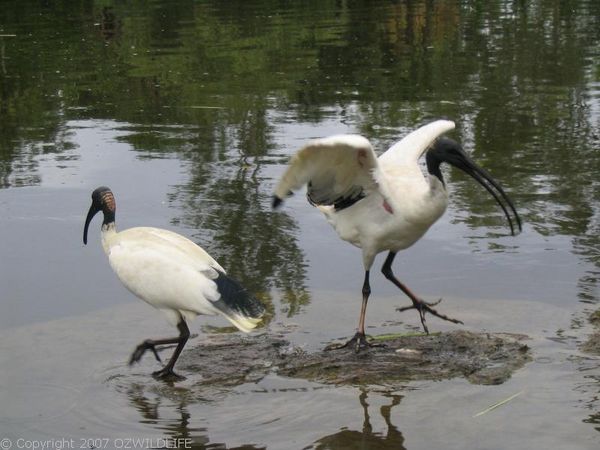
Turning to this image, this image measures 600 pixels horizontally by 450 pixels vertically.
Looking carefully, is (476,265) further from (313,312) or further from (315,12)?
(315,12)

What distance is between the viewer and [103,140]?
11555mm

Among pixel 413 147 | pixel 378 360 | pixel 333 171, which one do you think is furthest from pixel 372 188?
pixel 378 360

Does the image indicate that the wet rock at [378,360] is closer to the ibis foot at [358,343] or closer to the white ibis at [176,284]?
the ibis foot at [358,343]

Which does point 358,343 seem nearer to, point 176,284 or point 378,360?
point 378,360

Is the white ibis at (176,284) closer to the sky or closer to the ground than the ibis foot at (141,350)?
closer to the sky

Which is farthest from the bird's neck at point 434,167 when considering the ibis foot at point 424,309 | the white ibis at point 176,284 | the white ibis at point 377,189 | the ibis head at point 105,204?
the ibis head at point 105,204

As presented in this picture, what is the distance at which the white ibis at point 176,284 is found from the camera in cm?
597

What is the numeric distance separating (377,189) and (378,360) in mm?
988

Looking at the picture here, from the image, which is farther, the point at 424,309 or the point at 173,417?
the point at 424,309

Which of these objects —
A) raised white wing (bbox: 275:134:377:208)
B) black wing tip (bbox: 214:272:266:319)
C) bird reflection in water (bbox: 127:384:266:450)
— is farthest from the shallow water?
raised white wing (bbox: 275:134:377:208)

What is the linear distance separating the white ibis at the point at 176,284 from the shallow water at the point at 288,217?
0.29 meters

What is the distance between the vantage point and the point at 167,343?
6238mm

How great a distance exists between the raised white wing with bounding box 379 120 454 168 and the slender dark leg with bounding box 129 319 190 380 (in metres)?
1.53

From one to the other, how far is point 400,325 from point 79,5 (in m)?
18.7
